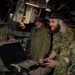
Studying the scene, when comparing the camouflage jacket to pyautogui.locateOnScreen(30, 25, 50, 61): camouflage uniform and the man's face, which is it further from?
pyautogui.locateOnScreen(30, 25, 50, 61): camouflage uniform

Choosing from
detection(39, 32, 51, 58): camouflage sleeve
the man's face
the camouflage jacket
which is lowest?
detection(39, 32, 51, 58): camouflage sleeve

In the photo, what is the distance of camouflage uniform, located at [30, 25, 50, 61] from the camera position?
14.6 feet

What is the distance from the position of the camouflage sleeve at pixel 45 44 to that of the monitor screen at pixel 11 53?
731 millimetres

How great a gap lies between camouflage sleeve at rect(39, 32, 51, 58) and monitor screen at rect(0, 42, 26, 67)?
0.73 m

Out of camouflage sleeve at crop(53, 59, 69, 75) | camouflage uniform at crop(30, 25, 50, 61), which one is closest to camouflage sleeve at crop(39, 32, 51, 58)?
camouflage uniform at crop(30, 25, 50, 61)

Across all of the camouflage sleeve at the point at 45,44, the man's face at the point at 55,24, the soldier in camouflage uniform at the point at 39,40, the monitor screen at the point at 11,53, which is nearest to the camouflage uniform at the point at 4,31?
the soldier in camouflage uniform at the point at 39,40

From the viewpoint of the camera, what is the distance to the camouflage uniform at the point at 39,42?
14.6 feet

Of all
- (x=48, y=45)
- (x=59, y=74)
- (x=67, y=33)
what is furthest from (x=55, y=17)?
(x=59, y=74)

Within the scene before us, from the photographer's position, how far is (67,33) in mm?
3836

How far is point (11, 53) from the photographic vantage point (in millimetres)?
3396

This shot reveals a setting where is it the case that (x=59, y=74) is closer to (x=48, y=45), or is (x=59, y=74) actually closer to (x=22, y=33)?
(x=48, y=45)

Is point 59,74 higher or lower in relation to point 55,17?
lower

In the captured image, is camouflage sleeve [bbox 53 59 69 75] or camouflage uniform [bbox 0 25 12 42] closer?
camouflage sleeve [bbox 53 59 69 75]

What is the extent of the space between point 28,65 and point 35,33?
5.15 ft
